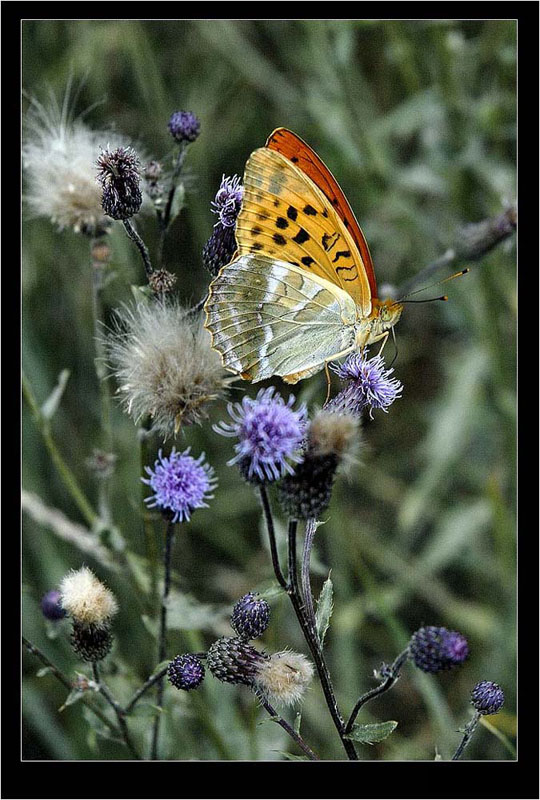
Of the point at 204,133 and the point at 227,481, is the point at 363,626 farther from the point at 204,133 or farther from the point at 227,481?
the point at 204,133

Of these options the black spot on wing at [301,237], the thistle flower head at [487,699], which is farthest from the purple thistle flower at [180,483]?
the thistle flower head at [487,699]

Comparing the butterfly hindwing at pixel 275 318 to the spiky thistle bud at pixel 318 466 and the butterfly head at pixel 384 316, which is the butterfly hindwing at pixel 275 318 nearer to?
the butterfly head at pixel 384 316

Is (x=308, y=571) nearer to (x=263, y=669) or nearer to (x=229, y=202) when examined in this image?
(x=263, y=669)

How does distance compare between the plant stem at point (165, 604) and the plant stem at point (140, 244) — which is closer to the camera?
the plant stem at point (140, 244)

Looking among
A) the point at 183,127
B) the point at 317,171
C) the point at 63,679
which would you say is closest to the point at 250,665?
the point at 63,679

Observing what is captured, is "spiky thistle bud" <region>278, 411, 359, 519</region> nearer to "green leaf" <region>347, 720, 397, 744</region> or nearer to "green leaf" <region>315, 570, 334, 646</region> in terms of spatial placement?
"green leaf" <region>315, 570, 334, 646</region>

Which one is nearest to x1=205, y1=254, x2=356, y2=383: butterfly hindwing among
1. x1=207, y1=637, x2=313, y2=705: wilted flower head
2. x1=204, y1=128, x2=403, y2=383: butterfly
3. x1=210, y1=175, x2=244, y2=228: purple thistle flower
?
x1=204, y1=128, x2=403, y2=383: butterfly

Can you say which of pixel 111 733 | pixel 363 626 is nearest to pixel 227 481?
pixel 363 626
